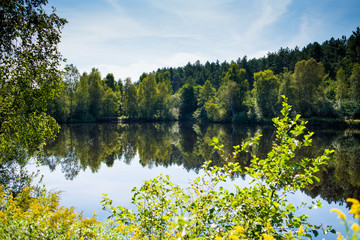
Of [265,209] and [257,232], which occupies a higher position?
[265,209]

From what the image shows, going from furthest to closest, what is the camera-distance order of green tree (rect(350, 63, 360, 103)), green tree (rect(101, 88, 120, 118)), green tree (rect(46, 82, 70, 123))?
green tree (rect(101, 88, 120, 118)) < green tree (rect(46, 82, 70, 123)) < green tree (rect(350, 63, 360, 103))

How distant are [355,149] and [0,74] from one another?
2848 cm

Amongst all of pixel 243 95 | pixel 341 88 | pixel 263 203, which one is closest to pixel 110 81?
pixel 243 95

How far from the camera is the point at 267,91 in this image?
Result: 52.3 m

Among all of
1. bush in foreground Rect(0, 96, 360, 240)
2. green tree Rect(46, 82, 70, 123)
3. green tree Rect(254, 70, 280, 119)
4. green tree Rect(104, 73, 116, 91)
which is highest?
green tree Rect(104, 73, 116, 91)

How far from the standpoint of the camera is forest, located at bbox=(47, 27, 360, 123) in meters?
47.3

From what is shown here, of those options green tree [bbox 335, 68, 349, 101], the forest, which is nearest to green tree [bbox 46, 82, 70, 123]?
the forest

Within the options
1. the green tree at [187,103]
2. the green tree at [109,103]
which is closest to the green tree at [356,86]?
the green tree at [187,103]

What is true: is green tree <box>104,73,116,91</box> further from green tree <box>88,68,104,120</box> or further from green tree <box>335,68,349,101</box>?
green tree <box>335,68,349,101</box>

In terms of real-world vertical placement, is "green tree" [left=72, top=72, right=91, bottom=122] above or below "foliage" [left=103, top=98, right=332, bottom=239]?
above

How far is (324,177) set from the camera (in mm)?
15398

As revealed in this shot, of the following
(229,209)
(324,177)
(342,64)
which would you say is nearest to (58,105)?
(324,177)

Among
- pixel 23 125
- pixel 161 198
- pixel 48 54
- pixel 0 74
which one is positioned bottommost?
pixel 161 198

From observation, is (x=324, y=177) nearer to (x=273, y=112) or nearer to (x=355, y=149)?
(x=355, y=149)
